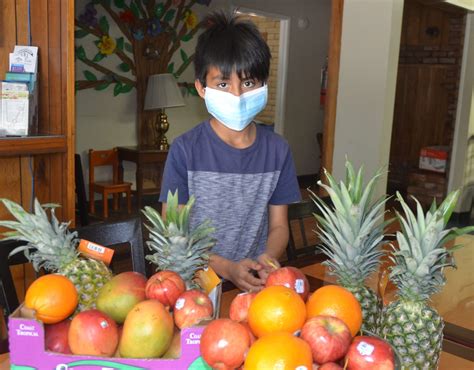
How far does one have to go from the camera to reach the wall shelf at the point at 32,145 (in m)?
2.24

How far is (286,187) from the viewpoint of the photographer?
1771 mm

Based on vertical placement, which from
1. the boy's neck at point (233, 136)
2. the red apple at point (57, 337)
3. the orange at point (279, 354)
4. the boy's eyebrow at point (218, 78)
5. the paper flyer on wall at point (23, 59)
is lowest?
the red apple at point (57, 337)

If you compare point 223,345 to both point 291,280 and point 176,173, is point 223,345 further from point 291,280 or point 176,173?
point 176,173

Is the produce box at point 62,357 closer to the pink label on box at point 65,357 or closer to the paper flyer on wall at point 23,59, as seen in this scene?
the pink label on box at point 65,357

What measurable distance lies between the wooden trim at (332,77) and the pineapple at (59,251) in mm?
2794

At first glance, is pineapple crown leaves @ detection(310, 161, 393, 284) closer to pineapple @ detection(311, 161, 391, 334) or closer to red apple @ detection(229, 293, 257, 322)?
pineapple @ detection(311, 161, 391, 334)

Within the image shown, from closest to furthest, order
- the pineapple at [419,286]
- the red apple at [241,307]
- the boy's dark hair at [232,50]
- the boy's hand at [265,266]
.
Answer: the red apple at [241,307] → the pineapple at [419,286] → the boy's hand at [265,266] → the boy's dark hair at [232,50]

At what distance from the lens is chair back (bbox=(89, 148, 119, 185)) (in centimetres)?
565

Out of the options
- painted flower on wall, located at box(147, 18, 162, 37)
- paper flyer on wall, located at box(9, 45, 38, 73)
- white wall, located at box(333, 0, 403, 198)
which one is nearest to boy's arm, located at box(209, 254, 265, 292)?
paper flyer on wall, located at box(9, 45, 38, 73)

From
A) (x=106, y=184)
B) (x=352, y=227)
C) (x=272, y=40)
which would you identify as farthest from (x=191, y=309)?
(x=272, y=40)

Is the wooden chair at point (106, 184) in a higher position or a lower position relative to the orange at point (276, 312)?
lower

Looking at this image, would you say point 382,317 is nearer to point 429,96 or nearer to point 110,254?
point 110,254

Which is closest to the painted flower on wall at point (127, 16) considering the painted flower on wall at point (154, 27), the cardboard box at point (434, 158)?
the painted flower on wall at point (154, 27)

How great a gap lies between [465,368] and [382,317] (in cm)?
25
